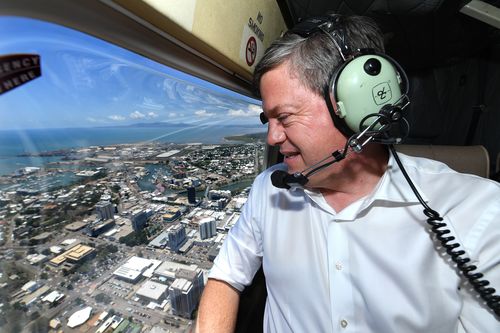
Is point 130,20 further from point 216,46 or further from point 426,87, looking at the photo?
point 426,87

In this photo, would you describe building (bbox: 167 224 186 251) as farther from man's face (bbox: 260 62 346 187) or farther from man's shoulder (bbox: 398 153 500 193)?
man's shoulder (bbox: 398 153 500 193)

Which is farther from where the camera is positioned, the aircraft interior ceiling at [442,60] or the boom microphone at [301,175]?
the aircraft interior ceiling at [442,60]

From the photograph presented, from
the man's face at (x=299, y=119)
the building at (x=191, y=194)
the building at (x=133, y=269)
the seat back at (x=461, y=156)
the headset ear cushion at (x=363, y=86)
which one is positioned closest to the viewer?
the headset ear cushion at (x=363, y=86)

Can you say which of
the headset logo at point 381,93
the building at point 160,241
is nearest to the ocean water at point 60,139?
the building at point 160,241

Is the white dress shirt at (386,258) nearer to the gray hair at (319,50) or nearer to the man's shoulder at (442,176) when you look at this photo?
the man's shoulder at (442,176)

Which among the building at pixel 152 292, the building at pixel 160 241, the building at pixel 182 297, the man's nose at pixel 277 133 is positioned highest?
the man's nose at pixel 277 133

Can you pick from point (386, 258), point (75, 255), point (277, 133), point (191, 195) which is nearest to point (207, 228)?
point (191, 195)

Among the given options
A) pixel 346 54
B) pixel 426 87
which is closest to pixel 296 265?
pixel 346 54

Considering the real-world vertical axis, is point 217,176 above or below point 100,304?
above
